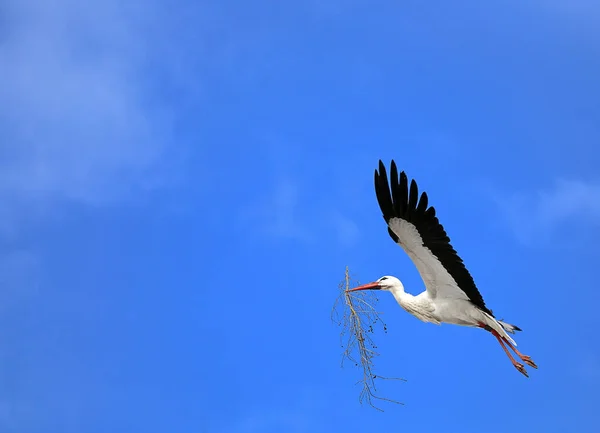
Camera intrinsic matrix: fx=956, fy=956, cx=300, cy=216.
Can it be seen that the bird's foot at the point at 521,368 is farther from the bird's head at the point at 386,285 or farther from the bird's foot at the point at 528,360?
the bird's head at the point at 386,285

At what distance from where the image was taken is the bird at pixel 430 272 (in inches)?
544

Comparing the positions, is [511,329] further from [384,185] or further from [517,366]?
[384,185]

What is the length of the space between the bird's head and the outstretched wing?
643 millimetres

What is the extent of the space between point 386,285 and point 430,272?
105cm

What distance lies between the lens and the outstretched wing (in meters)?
13.8

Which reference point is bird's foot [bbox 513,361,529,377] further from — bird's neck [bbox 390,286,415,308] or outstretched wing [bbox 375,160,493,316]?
bird's neck [bbox 390,286,415,308]

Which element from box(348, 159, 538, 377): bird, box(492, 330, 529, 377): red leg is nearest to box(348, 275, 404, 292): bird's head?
box(348, 159, 538, 377): bird

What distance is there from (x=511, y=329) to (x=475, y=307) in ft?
2.46

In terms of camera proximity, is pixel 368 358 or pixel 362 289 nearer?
pixel 368 358

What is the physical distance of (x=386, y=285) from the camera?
15438 mm

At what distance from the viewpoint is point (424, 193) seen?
13766 millimetres

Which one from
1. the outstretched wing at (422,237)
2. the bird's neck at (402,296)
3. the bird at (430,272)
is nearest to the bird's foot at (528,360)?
the bird at (430,272)

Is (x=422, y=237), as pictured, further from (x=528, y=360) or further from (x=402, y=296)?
(x=528, y=360)

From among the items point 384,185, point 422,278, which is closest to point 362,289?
point 422,278
